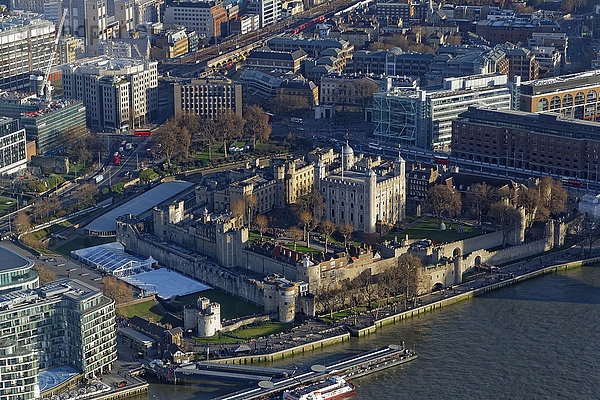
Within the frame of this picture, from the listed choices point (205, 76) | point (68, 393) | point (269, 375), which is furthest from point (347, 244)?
point (205, 76)

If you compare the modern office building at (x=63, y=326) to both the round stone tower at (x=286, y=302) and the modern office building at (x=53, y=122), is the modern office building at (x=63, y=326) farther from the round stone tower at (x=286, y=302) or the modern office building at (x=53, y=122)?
the modern office building at (x=53, y=122)

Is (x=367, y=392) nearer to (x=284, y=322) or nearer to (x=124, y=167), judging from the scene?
(x=284, y=322)

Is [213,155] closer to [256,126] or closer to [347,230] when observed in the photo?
[256,126]

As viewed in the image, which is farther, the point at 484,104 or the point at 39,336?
the point at 484,104

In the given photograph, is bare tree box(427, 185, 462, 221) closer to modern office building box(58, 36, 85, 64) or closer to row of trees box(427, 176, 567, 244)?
row of trees box(427, 176, 567, 244)

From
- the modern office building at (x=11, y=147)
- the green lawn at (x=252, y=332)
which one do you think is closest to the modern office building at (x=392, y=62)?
the modern office building at (x=11, y=147)

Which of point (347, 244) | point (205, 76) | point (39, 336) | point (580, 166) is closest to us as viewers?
point (39, 336)

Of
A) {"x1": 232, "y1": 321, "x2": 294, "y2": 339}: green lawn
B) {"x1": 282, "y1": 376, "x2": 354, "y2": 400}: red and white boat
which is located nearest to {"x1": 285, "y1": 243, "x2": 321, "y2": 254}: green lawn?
{"x1": 232, "y1": 321, "x2": 294, "y2": 339}: green lawn
